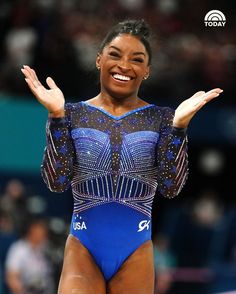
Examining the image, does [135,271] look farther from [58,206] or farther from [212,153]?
[212,153]

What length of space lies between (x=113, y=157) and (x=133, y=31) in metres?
0.71

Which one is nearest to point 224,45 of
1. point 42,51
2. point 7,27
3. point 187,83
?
point 187,83

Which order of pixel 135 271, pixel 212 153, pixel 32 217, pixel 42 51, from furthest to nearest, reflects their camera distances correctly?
pixel 212 153, pixel 42 51, pixel 32 217, pixel 135 271

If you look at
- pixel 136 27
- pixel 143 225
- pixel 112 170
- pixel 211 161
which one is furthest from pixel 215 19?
pixel 211 161

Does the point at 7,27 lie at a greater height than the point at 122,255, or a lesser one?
greater

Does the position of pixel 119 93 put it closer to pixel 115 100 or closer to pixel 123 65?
pixel 115 100

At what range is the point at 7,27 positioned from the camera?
36.9ft

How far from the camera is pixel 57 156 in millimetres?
4906

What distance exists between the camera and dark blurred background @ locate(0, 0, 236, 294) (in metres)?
10.2

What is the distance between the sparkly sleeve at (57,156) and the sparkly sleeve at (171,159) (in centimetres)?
50

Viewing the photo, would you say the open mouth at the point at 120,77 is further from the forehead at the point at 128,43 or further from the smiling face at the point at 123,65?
the forehead at the point at 128,43

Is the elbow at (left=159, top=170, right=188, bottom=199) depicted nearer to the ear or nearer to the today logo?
the ear

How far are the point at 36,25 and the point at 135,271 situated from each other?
21.8 ft

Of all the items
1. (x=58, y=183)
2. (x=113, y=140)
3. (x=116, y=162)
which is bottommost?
(x=58, y=183)
